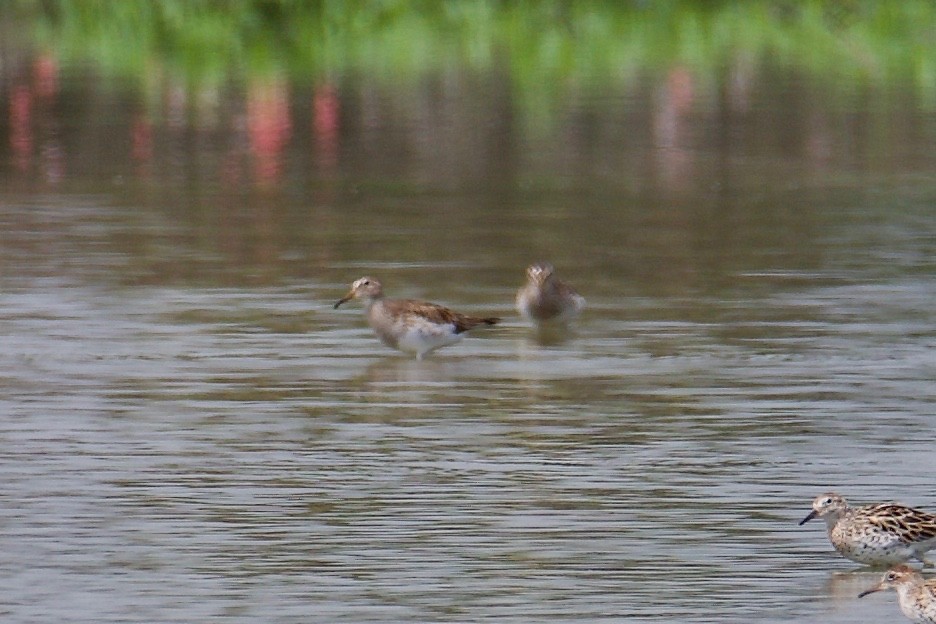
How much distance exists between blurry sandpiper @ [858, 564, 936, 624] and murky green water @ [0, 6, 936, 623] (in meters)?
0.20

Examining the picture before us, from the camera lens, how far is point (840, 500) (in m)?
9.99

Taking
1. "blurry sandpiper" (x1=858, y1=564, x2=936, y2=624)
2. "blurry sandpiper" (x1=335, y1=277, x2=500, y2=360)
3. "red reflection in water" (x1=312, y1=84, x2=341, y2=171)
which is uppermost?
"red reflection in water" (x1=312, y1=84, x2=341, y2=171)

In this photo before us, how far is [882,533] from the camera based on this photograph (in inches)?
382

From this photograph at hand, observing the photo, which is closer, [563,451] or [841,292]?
[563,451]

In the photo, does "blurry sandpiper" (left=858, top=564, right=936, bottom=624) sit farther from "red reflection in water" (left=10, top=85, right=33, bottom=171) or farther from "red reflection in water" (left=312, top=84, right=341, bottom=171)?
"red reflection in water" (left=10, top=85, right=33, bottom=171)

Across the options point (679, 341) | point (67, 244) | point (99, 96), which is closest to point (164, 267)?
point (67, 244)

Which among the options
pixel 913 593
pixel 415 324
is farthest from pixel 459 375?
pixel 913 593

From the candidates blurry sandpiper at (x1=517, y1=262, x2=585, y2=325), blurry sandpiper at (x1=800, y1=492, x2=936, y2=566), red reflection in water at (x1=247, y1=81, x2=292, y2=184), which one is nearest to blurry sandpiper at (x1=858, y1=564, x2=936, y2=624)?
blurry sandpiper at (x1=800, y1=492, x2=936, y2=566)

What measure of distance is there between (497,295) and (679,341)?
2.01 m

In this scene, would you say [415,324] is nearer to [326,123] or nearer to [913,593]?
[913,593]

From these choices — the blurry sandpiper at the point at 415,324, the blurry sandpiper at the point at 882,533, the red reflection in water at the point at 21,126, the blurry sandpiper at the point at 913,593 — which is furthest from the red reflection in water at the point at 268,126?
the blurry sandpiper at the point at 913,593

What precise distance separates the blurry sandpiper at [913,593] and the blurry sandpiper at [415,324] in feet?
17.8

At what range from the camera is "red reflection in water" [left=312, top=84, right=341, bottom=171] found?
23644 mm

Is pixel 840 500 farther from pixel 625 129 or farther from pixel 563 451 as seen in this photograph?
pixel 625 129
